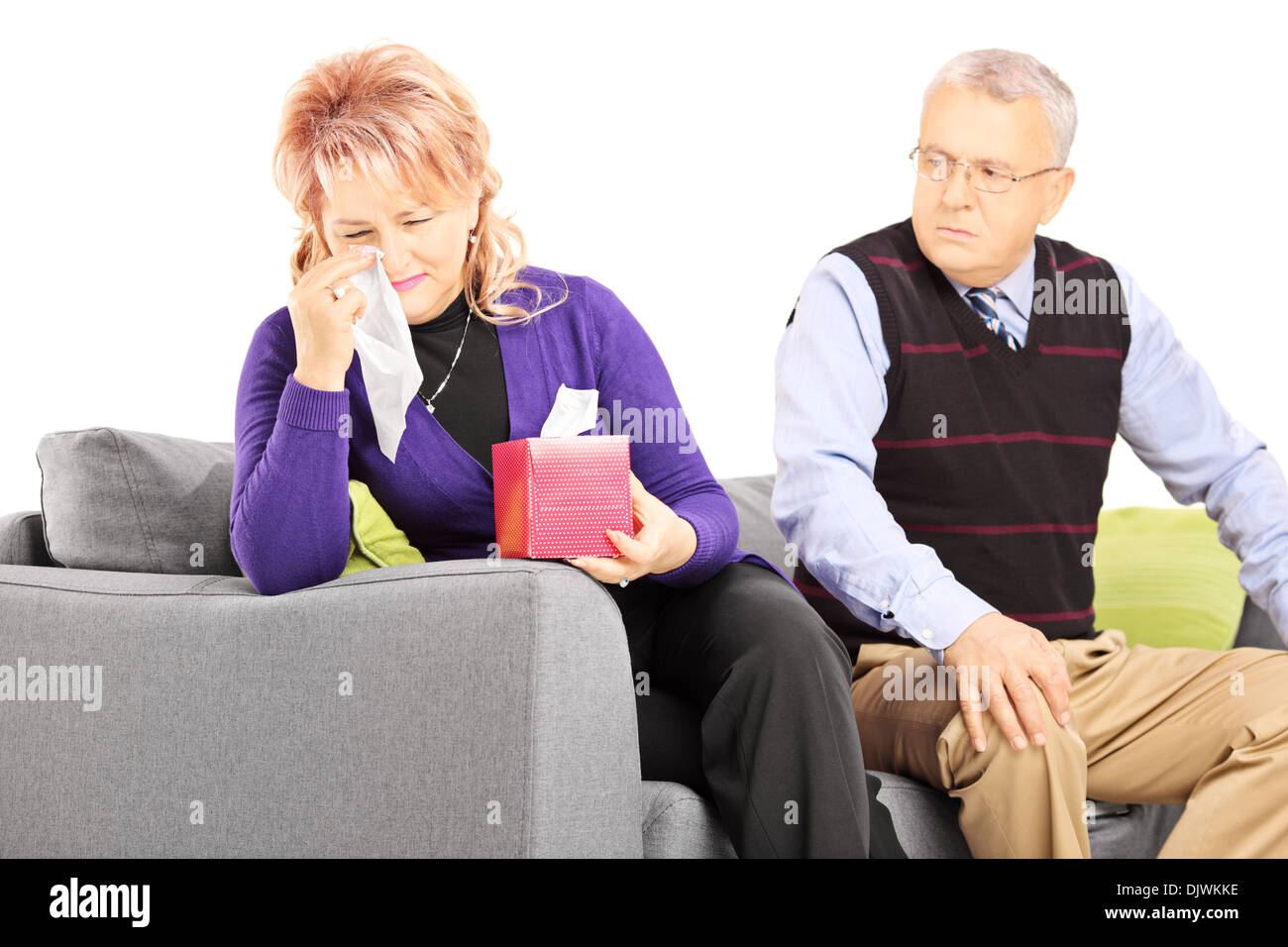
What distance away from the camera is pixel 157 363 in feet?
8.21

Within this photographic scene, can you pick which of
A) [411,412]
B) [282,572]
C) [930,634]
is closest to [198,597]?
[282,572]

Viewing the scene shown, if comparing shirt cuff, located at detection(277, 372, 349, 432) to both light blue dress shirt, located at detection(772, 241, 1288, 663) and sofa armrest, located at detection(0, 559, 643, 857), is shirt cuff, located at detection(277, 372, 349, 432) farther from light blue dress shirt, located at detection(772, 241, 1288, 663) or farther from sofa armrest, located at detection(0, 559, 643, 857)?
light blue dress shirt, located at detection(772, 241, 1288, 663)

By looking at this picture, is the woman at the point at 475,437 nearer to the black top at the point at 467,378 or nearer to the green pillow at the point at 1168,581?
the black top at the point at 467,378

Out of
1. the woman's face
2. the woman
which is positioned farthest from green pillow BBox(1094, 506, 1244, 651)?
the woman's face

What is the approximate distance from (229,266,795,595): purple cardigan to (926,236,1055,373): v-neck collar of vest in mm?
464

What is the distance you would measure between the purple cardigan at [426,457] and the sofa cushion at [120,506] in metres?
0.18

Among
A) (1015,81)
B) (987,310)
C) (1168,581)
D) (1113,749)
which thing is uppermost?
(1015,81)

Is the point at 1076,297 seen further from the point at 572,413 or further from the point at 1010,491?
the point at 572,413

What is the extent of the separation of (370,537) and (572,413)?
275mm

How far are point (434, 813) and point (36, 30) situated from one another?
207 centimetres

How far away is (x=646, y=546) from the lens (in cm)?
126

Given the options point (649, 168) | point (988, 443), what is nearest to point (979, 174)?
point (988, 443)
